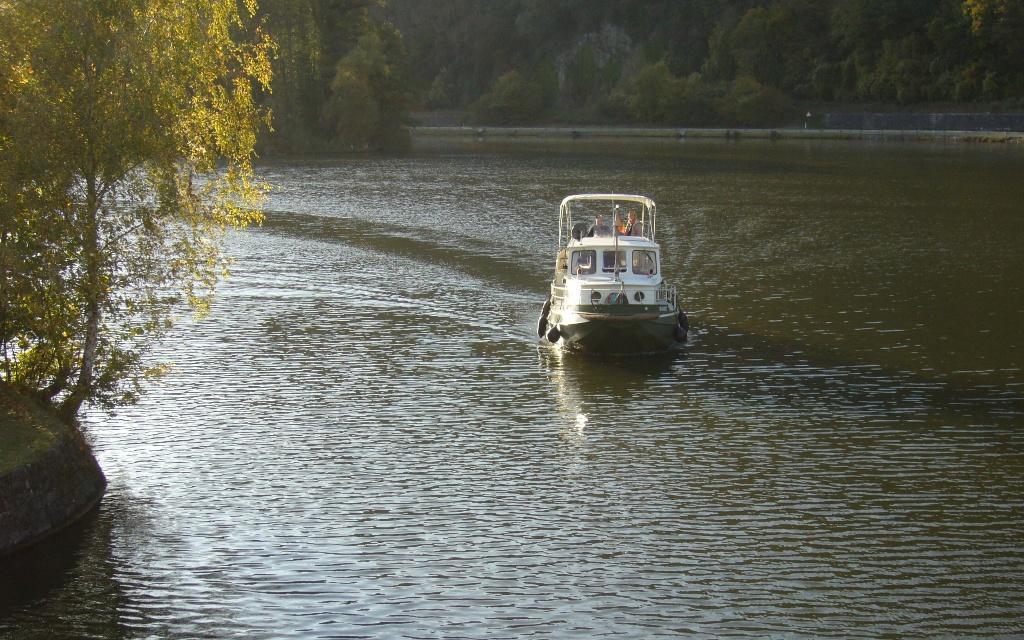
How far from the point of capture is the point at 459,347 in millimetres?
37281

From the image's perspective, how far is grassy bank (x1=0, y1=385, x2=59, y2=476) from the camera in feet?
68.2

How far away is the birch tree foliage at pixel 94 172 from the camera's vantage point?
2256cm

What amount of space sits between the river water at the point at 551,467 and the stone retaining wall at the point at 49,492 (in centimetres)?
43

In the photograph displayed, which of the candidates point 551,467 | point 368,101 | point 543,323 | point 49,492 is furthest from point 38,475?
point 368,101

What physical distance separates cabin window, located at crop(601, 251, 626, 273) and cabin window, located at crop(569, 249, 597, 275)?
280 millimetres

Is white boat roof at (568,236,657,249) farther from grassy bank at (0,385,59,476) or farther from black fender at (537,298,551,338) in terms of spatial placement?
grassy bank at (0,385,59,476)

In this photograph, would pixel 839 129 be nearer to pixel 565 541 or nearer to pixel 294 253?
pixel 294 253

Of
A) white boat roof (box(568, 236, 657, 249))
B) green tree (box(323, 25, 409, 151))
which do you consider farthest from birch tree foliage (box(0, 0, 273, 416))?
green tree (box(323, 25, 409, 151))

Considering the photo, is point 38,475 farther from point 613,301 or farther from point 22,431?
point 613,301

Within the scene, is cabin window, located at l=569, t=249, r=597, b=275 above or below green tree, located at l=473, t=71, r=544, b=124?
below

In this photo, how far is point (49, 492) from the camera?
21.5 meters

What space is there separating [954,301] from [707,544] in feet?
84.3

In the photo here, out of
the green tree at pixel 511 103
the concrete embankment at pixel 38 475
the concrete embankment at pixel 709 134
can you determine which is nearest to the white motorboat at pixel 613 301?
the concrete embankment at pixel 38 475

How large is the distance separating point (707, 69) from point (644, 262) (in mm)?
145017
